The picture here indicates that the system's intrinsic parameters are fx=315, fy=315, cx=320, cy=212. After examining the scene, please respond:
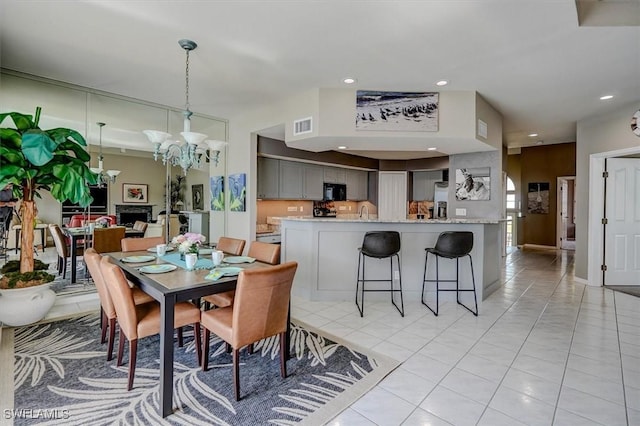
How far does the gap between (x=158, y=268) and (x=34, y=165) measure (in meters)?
1.96

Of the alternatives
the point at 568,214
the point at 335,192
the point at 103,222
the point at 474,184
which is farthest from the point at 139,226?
the point at 568,214

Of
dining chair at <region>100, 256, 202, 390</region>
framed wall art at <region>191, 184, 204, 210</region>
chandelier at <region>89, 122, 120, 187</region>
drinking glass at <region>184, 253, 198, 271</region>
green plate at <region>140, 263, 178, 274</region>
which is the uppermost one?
chandelier at <region>89, 122, 120, 187</region>

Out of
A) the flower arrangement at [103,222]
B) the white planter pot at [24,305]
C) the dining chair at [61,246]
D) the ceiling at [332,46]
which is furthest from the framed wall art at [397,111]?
the dining chair at [61,246]

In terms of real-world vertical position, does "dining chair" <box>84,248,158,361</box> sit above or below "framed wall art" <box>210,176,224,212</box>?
below

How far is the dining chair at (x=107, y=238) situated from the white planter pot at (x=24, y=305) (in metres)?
1.06

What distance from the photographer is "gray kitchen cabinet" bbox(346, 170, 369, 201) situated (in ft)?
25.0

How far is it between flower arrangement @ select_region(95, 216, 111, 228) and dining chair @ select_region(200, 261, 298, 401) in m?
3.15

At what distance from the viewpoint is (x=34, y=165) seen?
10.3 feet

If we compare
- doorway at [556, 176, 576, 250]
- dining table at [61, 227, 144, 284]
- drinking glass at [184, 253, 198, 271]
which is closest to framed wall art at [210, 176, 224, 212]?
dining table at [61, 227, 144, 284]

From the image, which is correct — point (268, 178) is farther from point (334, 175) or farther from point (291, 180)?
point (334, 175)

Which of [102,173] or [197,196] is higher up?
[102,173]

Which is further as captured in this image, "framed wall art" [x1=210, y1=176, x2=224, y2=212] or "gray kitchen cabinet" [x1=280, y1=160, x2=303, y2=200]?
"gray kitchen cabinet" [x1=280, y1=160, x2=303, y2=200]

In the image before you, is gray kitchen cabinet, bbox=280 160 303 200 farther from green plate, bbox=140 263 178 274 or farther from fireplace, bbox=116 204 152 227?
green plate, bbox=140 263 178 274

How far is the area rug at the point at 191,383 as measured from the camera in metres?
1.90
